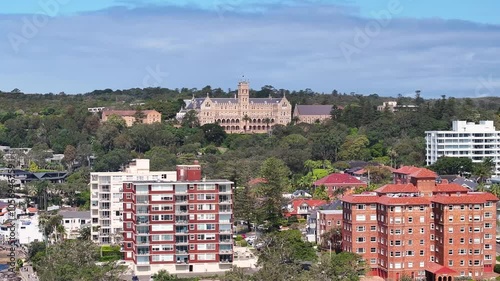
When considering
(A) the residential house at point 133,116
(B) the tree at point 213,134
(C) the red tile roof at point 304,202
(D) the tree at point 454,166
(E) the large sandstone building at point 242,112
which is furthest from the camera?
(E) the large sandstone building at point 242,112

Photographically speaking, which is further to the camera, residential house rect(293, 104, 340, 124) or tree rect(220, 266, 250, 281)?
residential house rect(293, 104, 340, 124)

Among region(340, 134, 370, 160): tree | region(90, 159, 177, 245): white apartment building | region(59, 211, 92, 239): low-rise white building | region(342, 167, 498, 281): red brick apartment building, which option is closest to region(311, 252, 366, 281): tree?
region(342, 167, 498, 281): red brick apartment building

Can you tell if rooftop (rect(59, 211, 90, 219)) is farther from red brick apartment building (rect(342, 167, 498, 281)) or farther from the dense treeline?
red brick apartment building (rect(342, 167, 498, 281))

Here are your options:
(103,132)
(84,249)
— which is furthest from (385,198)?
(103,132)

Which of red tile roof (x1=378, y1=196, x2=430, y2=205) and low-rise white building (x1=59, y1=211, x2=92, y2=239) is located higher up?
red tile roof (x1=378, y1=196, x2=430, y2=205)

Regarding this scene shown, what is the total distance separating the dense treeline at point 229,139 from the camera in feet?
277

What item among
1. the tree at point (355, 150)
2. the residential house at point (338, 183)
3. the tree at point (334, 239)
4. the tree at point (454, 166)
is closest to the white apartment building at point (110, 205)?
the tree at point (334, 239)

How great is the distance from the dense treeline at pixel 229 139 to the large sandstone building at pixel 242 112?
2718mm

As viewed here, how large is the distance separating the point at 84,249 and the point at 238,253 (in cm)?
932

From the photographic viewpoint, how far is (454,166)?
74.9m

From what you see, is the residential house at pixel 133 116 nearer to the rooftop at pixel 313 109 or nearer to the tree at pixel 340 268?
the rooftop at pixel 313 109

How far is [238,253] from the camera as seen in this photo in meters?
52.2

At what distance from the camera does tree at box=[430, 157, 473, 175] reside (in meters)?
74.9

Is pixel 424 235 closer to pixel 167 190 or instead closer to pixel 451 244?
pixel 451 244
